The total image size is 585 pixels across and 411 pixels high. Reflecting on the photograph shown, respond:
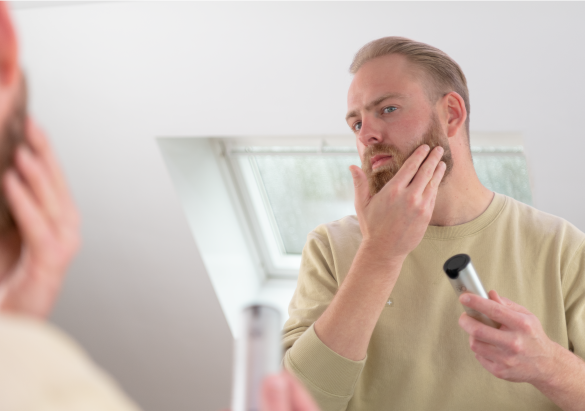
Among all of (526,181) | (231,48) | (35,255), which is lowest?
(526,181)

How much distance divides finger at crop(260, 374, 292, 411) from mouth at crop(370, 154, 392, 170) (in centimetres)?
95

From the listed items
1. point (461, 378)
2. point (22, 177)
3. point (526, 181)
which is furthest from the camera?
point (526, 181)

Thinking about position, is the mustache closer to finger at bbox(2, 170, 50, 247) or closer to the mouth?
the mouth

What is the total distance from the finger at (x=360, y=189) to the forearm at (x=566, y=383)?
0.45 m

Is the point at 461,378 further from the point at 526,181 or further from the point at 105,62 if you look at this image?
the point at 105,62

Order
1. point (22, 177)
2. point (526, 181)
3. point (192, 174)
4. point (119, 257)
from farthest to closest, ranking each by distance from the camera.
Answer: point (119, 257) → point (192, 174) → point (526, 181) → point (22, 177)

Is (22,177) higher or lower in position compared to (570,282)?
higher

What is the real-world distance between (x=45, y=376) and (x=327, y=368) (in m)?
0.82

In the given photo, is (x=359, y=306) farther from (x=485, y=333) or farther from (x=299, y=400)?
(x=299, y=400)

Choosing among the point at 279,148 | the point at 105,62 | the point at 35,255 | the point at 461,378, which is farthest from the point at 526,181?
the point at 35,255

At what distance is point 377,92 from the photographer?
49.0 inches

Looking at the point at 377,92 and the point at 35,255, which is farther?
the point at 377,92

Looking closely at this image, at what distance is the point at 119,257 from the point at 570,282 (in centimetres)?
186

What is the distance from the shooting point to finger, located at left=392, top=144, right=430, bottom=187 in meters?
1.10
